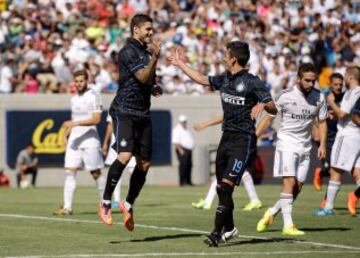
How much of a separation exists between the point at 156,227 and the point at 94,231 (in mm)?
1048

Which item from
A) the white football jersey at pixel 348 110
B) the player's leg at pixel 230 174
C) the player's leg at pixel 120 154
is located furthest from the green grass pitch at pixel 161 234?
the white football jersey at pixel 348 110

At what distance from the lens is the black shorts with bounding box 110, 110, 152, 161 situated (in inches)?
535

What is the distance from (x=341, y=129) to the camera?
59.0 feet

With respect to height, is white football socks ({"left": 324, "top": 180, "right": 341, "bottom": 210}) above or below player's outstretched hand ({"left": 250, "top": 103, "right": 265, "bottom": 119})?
below

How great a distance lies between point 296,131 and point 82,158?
479 centimetres

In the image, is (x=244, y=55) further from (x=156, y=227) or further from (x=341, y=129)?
→ (x=341, y=129)

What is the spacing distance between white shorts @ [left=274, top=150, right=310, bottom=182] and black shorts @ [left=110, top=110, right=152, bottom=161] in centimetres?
198

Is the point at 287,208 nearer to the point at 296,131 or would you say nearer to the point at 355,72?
the point at 296,131

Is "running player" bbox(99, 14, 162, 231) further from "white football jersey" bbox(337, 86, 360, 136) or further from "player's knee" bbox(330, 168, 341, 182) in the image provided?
"player's knee" bbox(330, 168, 341, 182)

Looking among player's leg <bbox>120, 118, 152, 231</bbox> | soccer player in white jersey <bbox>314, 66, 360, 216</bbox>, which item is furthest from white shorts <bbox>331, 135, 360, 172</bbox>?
player's leg <bbox>120, 118, 152, 231</bbox>

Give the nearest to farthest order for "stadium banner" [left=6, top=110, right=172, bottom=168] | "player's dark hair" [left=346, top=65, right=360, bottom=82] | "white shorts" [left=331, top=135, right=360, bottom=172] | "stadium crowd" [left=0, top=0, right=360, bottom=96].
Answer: "player's dark hair" [left=346, top=65, right=360, bottom=82], "white shorts" [left=331, top=135, right=360, bottom=172], "stadium banner" [left=6, top=110, right=172, bottom=168], "stadium crowd" [left=0, top=0, right=360, bottom=96]

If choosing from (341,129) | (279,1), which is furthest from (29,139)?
(341,129)

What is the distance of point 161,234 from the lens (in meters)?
14.5

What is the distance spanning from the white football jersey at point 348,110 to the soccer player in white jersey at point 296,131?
208 cm
